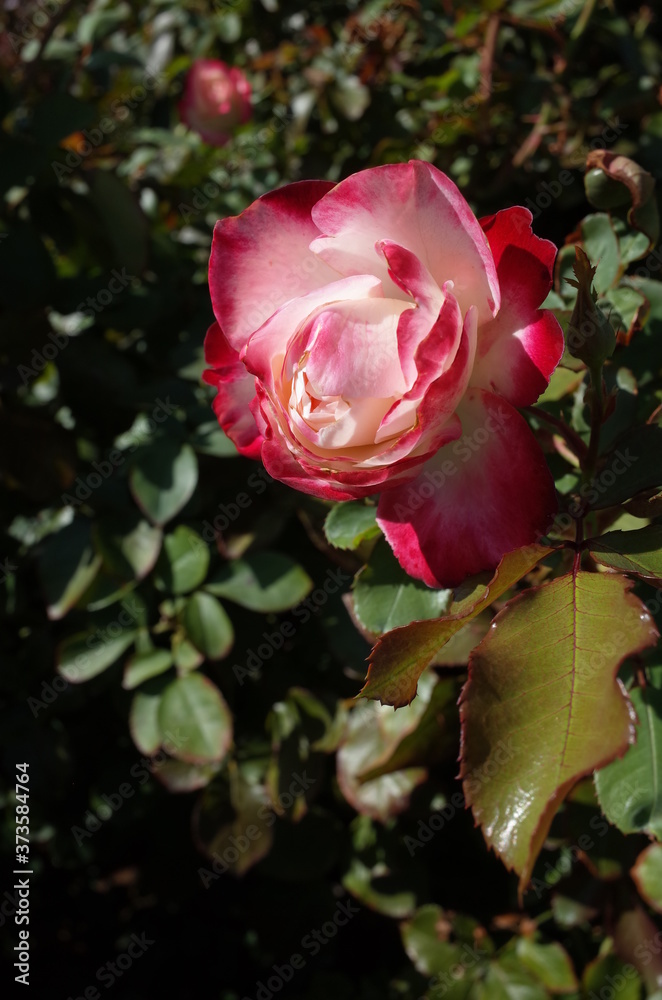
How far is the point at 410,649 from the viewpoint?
0.50 meters

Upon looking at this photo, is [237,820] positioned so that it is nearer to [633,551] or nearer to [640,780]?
[640,780]

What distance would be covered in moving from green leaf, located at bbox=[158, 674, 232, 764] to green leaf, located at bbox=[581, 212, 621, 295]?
2.46 ft

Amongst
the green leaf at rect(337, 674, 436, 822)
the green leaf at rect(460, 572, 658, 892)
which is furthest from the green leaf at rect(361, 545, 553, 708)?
the green leaf at rect(337, 674, 436, 822)

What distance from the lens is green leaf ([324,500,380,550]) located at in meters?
0.70

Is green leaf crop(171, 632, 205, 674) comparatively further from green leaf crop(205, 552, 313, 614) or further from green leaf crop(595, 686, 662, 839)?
green leaf crop(595, 686, 662, 839)

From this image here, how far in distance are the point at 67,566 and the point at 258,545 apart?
0.29 m

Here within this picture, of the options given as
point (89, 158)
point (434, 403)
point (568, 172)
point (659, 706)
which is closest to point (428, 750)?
point (659, 706)

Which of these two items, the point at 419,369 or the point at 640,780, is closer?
the point at 419,369

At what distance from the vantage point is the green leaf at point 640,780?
0.72 m

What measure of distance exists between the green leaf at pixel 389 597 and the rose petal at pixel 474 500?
0.14 m

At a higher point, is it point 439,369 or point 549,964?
point 439,369
